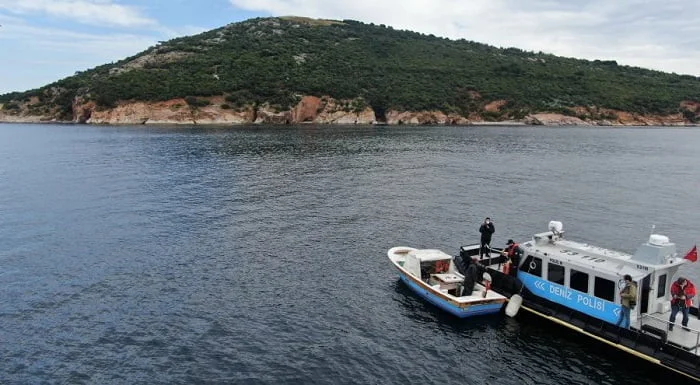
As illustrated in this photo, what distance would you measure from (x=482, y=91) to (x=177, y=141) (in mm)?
115526

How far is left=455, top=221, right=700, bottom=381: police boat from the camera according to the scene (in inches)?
841

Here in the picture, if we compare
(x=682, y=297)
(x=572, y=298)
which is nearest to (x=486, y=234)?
(x=572, y=298)

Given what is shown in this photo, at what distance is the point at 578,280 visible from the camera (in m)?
24.5

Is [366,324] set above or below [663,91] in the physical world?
below

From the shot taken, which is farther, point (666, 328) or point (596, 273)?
point (596, 273)

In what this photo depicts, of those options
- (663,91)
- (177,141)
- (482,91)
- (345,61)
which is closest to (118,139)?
(177,141)

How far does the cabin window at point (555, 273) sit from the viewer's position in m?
25.3

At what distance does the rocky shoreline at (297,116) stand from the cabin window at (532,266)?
138 m

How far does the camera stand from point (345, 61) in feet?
643

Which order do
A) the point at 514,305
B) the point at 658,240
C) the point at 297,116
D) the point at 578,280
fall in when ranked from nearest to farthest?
1. the point at 658,240
2. the point at 578,280
3. the point at 514,305
4. the point at 297,116

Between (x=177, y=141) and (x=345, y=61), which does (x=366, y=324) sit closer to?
(x=177, y=141)

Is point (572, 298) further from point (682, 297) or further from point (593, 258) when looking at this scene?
point (682, 297)

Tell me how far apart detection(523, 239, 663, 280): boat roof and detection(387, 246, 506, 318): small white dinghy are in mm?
3321

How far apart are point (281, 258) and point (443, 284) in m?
11.1
